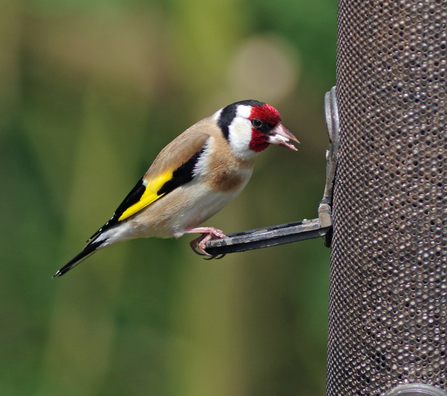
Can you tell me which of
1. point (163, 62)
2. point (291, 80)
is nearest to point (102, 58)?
point (163, 62)

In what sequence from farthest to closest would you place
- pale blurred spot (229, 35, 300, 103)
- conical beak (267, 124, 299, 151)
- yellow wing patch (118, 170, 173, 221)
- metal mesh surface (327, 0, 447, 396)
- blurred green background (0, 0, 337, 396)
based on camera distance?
blurred green background (0, 0, 337, 396), pale blurred spot (229, 35, 300, 103), yellow wing patch (118, 170, 173, 221), conical beak (267, 124, 299, 151), metal mesh surface (327, 0, 447, 396)

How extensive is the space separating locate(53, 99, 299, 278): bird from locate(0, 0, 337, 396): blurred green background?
1.84m

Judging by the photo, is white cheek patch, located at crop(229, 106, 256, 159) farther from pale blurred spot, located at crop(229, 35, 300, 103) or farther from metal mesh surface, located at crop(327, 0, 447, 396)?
pale blurred spot, located at crop(229, 35, 300, 103)

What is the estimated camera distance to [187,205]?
3.63m

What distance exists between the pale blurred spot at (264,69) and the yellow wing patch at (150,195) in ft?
6.57

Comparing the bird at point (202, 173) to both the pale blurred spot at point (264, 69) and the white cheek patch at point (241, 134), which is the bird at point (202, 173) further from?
the pale blurred spot at point (264, 69)

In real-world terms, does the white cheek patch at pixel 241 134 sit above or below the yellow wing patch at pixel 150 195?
above

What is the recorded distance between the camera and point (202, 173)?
3.60m

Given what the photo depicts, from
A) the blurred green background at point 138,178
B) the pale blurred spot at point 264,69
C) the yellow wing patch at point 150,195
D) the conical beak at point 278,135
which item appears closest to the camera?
the conical beak at point 278,135

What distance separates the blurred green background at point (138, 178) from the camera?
5.63m

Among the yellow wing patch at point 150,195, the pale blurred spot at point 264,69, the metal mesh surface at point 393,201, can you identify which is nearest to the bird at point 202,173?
the yellow wing patch at point 150,195

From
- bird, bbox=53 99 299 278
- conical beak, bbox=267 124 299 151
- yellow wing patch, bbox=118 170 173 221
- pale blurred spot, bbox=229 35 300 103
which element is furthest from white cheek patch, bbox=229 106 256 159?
pale blurred spot, bbox=229 35 300 103

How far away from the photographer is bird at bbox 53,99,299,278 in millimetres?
3605

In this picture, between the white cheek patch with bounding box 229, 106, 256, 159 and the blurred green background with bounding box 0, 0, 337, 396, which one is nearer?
the white cheek patch with bounding box 229, 106, 256, 159
